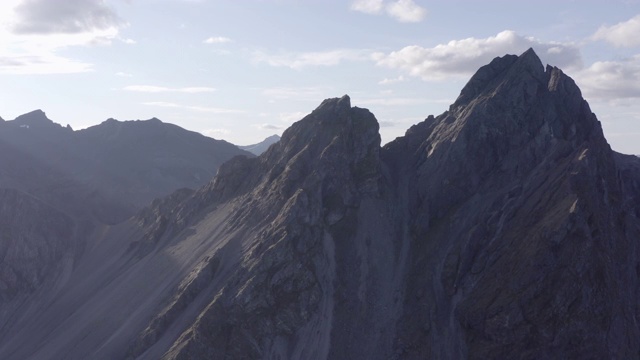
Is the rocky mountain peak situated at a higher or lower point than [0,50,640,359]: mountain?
higher

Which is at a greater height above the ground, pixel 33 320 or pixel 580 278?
→ pixel 580 278

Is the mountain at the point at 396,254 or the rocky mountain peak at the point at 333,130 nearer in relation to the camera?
the mountain at the point at 396,254

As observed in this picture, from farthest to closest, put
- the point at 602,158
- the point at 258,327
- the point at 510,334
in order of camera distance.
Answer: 1. the point at 602,158
2. the point at 258,327
3. the point at 510,334

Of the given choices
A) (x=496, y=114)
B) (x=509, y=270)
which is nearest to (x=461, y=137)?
(x=496, y=114)

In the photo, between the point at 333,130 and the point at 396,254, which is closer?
the point at 396,254

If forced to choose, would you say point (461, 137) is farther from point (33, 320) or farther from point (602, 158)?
point (33, 320)

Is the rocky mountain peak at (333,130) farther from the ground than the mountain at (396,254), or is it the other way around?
the rocky mountain peak at (333,130)

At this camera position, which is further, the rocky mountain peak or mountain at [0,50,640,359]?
the rocky mountain peak

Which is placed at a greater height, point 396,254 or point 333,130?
point 333,130
